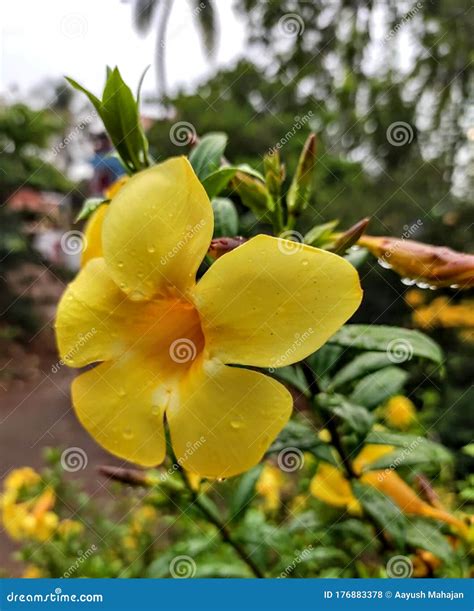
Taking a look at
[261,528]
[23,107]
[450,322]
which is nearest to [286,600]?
[261,528]

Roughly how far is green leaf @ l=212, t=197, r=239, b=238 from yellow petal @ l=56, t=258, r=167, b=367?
0.46ft

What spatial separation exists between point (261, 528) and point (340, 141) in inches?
82.4

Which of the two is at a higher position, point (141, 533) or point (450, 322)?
point (141, 533)

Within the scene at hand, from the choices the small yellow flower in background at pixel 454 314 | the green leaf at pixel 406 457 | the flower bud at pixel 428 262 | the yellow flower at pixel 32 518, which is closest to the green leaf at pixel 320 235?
the flower bud at pixel 428 262

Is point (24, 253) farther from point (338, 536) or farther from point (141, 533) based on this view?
point (338, 536)

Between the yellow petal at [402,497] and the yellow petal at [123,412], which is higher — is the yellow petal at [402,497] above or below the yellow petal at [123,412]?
below

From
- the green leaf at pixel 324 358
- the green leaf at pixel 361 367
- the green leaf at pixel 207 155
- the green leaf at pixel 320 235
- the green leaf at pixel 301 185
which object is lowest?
the green leaf at pixel 361 367

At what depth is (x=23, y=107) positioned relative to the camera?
141 inches

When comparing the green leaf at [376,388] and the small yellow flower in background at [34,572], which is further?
the small yellow flower in background at [34,572]

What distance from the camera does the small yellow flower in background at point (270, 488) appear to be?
126 centimetres

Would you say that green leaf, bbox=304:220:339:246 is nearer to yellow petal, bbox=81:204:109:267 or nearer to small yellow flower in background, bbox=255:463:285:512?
yellow petal, bbox=81:204:109:267

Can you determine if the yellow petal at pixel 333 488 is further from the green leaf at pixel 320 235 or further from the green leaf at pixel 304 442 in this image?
the green leaf at pixel 320 235

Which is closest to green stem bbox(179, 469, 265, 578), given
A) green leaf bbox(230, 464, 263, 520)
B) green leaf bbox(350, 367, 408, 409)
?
green leaf bbox(230, 464, 263, 520)

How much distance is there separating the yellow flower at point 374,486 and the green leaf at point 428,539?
2cm
